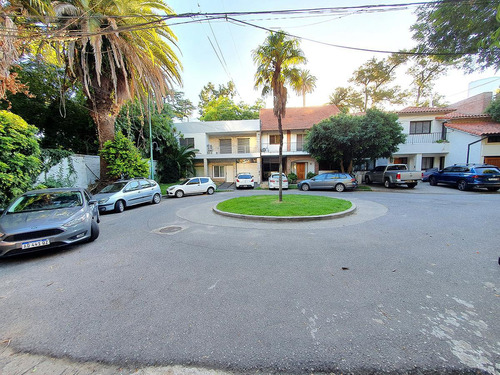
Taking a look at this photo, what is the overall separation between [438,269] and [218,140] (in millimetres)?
24356

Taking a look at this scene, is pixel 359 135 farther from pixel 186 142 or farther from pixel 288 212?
pixel 186 142

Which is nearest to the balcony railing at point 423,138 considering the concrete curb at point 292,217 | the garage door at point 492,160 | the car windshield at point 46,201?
the garage door at point 492,160

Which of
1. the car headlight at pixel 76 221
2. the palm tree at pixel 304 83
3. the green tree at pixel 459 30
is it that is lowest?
the car headlight at pixel 76 221

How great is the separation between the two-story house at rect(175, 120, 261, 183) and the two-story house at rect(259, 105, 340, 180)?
137 cm

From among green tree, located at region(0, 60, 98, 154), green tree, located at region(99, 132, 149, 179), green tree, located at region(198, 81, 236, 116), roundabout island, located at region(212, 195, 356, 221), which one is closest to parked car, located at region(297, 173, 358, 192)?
roundabout island, located at region(212, 195, 356, 221)

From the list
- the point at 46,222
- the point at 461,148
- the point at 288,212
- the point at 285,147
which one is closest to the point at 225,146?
the point at 285,147

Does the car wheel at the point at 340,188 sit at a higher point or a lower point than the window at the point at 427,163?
lower

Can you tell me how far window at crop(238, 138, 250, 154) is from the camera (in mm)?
24641

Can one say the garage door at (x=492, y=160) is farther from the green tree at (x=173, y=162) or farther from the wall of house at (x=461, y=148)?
the green tree at (x=173, y=162)

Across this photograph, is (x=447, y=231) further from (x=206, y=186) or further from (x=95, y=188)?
(x=95, y=188)

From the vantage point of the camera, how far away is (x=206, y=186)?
16.5m

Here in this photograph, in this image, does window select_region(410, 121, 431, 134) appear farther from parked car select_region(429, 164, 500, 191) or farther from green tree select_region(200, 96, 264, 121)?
green tree select_region(200, 96, 264, 121)

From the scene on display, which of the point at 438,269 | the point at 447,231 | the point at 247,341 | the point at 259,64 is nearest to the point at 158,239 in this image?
the point at 247,341

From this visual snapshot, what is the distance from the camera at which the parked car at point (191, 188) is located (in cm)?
1522
